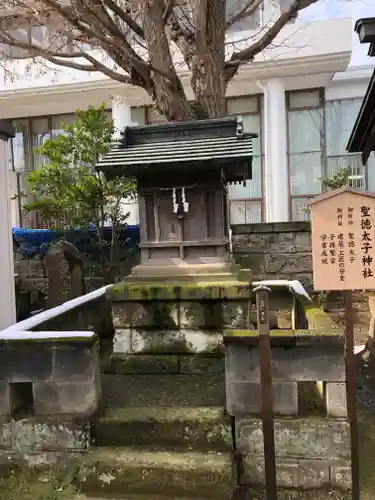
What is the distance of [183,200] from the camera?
6.18 meters

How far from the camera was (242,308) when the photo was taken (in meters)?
5.82

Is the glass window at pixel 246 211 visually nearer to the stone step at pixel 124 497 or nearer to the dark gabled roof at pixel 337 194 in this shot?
the dark gabled roof at pixel 337 194

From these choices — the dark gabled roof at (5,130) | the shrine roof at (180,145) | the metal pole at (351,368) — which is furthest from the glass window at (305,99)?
the metal pole at (351,368)

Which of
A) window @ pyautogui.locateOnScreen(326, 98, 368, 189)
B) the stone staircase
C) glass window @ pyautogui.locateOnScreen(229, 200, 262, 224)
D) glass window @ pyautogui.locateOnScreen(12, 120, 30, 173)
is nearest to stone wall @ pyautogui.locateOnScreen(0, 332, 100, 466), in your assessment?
the stone staircase

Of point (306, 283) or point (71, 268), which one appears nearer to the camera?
point (71, 268)

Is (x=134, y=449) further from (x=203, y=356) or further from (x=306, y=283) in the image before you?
(x=306, y=283)

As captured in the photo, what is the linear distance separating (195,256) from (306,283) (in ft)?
21.7

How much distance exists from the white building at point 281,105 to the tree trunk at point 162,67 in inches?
276

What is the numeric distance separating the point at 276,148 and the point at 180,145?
9.49 m

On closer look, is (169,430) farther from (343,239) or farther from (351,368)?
(343,239)

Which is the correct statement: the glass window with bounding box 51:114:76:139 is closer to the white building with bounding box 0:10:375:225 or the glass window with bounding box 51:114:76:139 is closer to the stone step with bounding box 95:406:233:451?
the white building with bounding box 0:10:375:225

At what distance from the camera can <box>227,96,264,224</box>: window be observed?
16.7m

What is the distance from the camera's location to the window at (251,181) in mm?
16688

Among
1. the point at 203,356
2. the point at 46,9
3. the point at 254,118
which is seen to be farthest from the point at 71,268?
the point at 254,118
